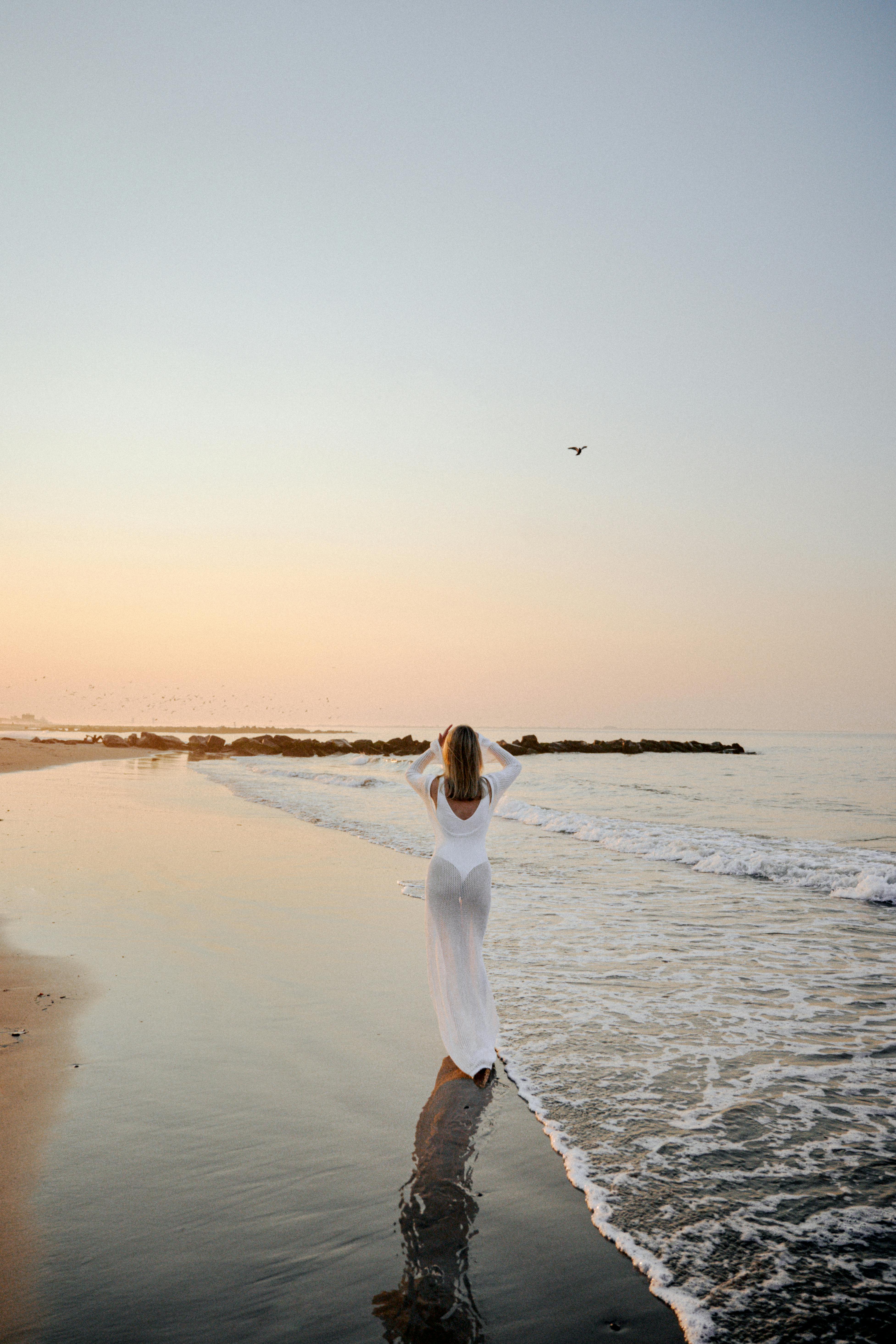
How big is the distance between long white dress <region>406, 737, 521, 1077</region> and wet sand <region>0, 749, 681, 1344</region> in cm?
29

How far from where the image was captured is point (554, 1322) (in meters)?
A: 2.77

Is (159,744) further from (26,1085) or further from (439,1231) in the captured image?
(439,1231)

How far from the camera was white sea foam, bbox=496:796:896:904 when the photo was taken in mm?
11617

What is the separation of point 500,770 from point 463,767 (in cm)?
28

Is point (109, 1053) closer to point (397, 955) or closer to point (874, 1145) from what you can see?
point (397, 955)

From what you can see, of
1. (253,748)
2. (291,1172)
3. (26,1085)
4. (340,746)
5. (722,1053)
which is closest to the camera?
(291,1172)

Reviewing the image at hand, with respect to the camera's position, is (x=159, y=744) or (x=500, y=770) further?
(x=159, y=744)

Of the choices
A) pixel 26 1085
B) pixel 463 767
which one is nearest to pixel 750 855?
pixel 463 767

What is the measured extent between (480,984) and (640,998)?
7.38 feet

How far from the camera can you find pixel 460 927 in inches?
201

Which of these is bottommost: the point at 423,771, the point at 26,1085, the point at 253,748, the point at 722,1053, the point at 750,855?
the point at 253,748

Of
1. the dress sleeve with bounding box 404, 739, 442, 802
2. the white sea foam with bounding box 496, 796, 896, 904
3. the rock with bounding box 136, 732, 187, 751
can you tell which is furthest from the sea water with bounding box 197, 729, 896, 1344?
the rock with bounding box 136, 732, 187, 751

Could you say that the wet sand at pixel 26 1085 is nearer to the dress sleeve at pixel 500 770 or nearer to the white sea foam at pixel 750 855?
the dress sleeve at pixel 500 770

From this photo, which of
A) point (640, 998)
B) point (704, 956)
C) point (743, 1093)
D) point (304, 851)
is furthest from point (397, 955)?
point (304, 851)
